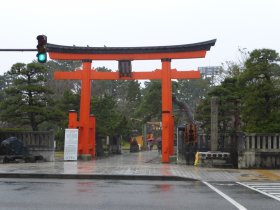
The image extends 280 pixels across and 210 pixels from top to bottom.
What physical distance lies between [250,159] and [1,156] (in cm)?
1252

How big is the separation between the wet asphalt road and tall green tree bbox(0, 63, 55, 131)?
48.1 ft

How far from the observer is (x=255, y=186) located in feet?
48.3

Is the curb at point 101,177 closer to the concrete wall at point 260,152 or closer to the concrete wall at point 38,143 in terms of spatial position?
the concrete wall at point 260,152

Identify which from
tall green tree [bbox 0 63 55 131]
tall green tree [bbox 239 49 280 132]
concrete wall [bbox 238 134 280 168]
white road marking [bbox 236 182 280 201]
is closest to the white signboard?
tall green tree [bbox 0 63 55 131]

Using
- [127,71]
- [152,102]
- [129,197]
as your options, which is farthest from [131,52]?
[152,102]

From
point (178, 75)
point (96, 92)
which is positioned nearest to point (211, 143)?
point (178, 75)

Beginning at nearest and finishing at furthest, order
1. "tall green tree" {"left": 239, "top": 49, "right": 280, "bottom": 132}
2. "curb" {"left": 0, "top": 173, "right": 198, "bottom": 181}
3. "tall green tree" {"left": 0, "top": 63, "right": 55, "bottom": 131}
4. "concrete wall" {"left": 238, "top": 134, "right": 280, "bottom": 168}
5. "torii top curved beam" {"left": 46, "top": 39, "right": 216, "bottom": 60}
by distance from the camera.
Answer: "curb" {"left": 0, "top": 173, "right": 198, "bottom": 181} < "concrete wall" {"left": 238, "top": 134, "right": 280, "bottom": 168} < "tall green tree" {"left": 239, "top": 49, "right": 280, "bottom": 132} < "tall green tree" {"left": 0, "top": 63, "right": 55, "bottom": 131} < "torii top curved beam" {"left": 46, "top": 39, "right": 216, "bottom": 60}

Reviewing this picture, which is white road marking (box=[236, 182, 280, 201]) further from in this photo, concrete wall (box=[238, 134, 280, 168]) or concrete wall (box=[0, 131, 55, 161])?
concrete wall (box=[0, 131, 55, 161])

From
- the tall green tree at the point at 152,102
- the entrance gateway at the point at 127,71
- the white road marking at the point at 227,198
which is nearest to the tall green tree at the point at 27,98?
the entrance gateway at the point at 127,71

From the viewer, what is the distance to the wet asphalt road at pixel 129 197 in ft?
32.4

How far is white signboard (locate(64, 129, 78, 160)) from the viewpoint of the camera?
26969mm

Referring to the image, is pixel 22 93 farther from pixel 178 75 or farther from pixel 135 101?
pixel 135 101

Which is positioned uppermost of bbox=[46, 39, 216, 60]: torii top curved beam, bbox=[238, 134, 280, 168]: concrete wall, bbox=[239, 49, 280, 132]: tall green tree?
bbox=[46, 39, 216, 60]: torii top curved beam

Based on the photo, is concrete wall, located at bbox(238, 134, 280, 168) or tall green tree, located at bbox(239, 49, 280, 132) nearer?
concrete wall, located at bbox(238, 134, 280, 168)
